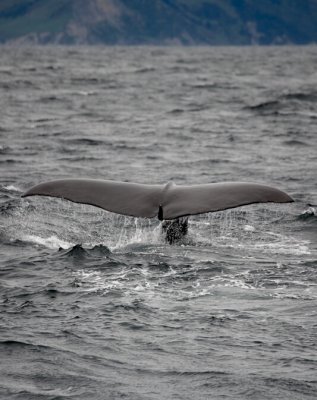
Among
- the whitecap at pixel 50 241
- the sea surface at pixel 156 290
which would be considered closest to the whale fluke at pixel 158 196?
the sea surface at pixel 156 290

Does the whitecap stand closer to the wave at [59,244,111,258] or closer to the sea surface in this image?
the sea surface

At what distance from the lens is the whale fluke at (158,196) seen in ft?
29.6

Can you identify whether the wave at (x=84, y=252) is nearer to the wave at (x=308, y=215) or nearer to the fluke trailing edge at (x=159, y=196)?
the fluke trailing edge at (x=159, y=196)

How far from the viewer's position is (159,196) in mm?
9453

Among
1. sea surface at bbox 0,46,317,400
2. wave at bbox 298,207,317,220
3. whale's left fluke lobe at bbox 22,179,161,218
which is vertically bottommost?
sea surface at bbox 0,46,317,400

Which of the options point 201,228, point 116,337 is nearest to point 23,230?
point 201,228

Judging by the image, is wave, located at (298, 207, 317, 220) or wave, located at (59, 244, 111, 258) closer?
wave, located at (59, 244, 111, 258)

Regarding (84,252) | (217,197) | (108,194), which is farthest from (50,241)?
(217,197)

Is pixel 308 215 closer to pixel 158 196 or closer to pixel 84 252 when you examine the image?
pixel 84 252

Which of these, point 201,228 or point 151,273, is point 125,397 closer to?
point 151,273

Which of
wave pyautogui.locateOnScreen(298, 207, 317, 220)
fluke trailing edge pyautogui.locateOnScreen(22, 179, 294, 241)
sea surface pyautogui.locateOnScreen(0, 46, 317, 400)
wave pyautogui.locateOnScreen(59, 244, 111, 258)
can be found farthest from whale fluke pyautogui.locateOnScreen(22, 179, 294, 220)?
wave pyautogui.locateOnScreen(298, 207, 317, 220)

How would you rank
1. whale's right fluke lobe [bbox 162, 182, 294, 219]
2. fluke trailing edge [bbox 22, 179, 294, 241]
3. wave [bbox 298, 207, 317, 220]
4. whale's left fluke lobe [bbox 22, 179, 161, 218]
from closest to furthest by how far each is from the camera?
whale's right fluke lobe [bbox 162, 182, 294, 219] → fluke trailing edge [bbox 22, 179, 294, 241] → whale's left fluke lobe [bbox 22, 179, 161, 218] → wave [bbox 298, 207, 317, 220]

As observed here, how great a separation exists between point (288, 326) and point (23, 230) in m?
5.08

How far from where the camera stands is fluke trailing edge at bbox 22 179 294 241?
29.6ft
